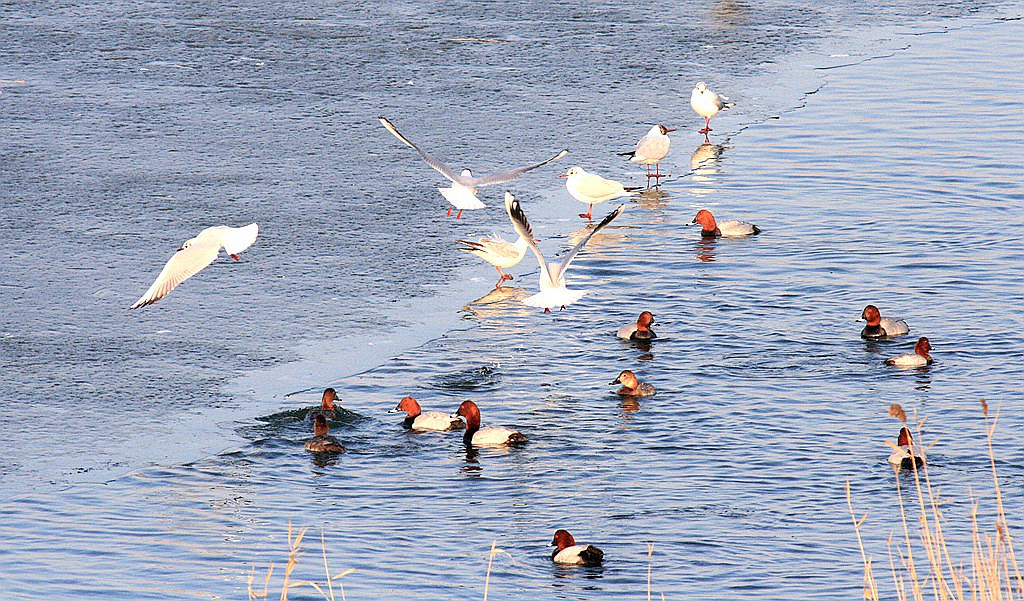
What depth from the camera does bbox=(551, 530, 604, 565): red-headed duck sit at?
7.03 m

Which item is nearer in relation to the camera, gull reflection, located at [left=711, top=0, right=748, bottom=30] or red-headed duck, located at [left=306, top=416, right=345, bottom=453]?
red-headed duck, located at [left=306, top=416, right=345, bottom=453]

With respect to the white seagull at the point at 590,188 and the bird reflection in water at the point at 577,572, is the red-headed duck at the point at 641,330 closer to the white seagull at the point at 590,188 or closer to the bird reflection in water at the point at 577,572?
the white seagull at the point at 590,188

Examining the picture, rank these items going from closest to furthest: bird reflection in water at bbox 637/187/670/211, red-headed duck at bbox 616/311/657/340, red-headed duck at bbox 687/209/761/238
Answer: red-headed duck at bbox 616/311/657/340 → red-headed duck at bbox 687/209/761/238 → bird reflection in water at bbox 637/187/670/211

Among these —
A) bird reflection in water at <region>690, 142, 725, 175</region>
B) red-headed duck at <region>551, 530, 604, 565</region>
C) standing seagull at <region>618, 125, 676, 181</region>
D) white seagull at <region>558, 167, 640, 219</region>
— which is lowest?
red-headed duck at <region>551, 530, 604, 565</region>

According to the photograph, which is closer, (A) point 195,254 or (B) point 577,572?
(B) point 577,572

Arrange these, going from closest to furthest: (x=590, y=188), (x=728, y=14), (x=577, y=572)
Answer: (x=577, y=572)
(x=590, y=188)
(x=728, y=14)

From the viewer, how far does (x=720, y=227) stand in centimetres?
1212

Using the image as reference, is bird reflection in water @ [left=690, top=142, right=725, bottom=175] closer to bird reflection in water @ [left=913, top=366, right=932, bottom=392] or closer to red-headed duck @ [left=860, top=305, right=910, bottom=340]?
red-headed duck @ [left=860, top=305, right=910, bottom=340]

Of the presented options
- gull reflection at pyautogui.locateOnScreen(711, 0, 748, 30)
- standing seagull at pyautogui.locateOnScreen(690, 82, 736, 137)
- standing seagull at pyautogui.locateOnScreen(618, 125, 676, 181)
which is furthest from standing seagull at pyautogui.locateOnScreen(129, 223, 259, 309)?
gull reflection at pyautogui.locateOnScreen(711, 0, 748, 30)

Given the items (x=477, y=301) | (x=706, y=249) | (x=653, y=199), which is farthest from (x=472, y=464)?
(x=653, y=199)

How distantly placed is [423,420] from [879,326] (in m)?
3.37

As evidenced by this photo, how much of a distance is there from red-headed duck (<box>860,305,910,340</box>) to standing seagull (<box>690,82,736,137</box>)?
4941 millimetres

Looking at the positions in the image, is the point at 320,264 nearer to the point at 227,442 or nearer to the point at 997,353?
the point at 227,442

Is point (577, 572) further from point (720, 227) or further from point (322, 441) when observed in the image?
point (720, 227)
